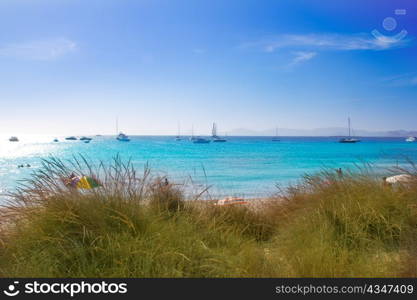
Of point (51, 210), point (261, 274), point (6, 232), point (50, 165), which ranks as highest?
point (50, 165)

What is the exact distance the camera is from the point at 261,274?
3.16m

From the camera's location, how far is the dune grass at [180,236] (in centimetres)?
308

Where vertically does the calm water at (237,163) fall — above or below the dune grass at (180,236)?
below

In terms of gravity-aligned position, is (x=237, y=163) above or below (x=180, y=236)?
below

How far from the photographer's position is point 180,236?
11.5 ft

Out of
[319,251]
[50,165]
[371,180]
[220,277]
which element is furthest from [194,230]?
[371,180]

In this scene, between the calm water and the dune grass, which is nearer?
the dune grass

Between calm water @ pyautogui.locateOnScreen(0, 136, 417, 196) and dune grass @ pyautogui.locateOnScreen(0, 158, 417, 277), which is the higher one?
dune grass @ pyautogui.locateOnScreen(0, 158, 417, 277)

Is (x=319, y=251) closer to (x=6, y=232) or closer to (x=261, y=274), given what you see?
(x=261, y=274)

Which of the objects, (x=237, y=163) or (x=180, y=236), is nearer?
(x=180, y=236)

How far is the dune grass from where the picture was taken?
3078 mm

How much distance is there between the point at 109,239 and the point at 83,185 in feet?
4.04

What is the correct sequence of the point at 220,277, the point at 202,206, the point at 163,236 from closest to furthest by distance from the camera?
1. the point at 220,277
2. the point at 163,236
3. the point at 202,206

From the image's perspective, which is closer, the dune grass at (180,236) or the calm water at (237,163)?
the dune grass at (180,236)
